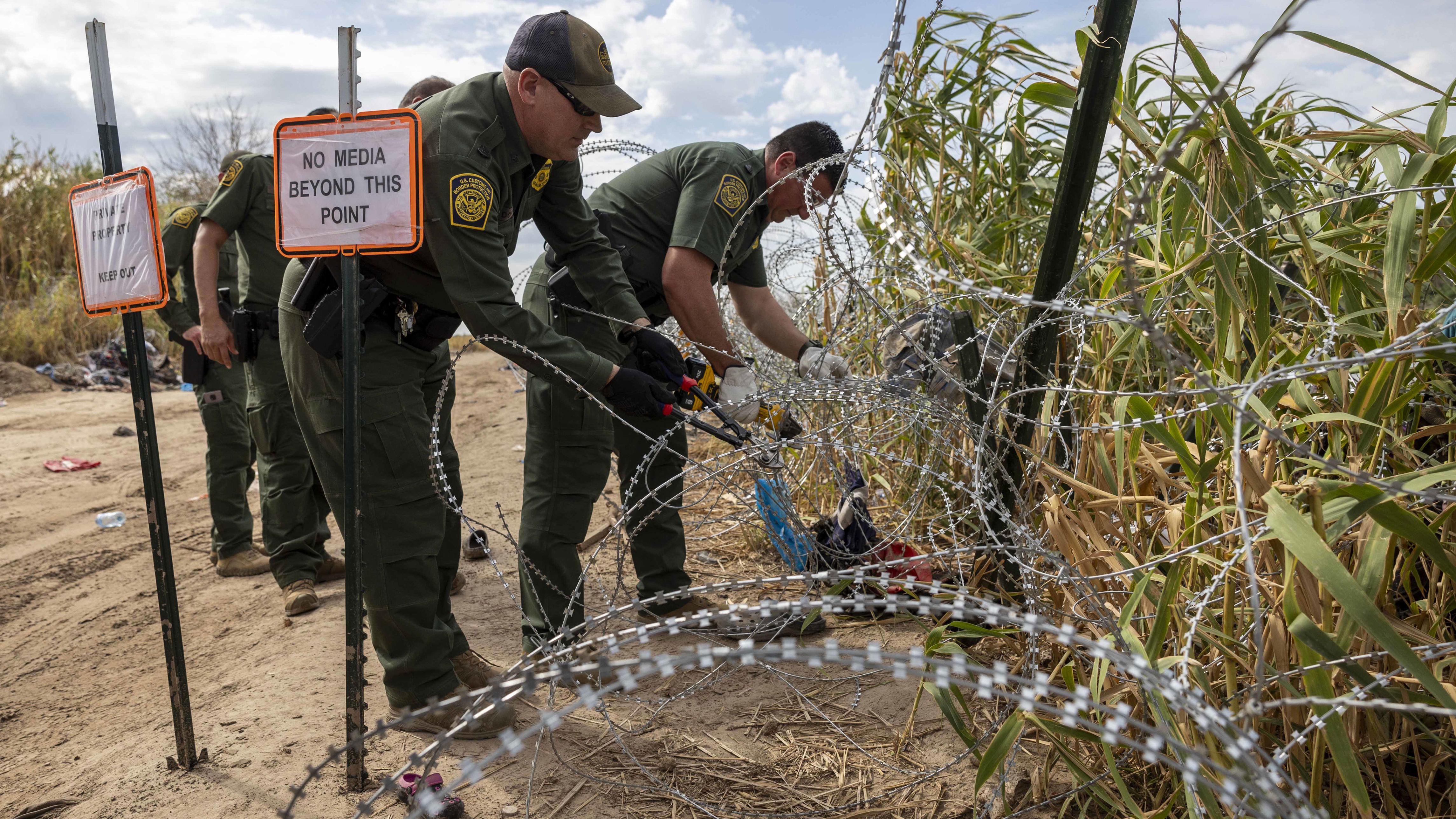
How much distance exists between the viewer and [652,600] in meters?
1.10

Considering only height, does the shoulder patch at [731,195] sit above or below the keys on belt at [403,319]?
above

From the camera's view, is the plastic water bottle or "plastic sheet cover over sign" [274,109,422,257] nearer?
"plastic sheet cover over sign" [274,109,422,257]

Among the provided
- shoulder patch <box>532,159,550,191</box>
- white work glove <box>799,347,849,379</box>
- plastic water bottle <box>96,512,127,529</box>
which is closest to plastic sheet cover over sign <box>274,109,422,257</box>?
shoulder patch <box>532,159,550,191</box>

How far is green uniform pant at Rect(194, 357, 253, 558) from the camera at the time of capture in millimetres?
3832

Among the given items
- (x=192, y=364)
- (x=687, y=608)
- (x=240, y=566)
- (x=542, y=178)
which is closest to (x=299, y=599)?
(x=240, y=566)

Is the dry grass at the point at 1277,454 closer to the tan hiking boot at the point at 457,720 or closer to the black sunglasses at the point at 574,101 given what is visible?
the black sunglasses at the point at 574,101

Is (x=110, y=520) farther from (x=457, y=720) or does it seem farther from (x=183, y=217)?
(x=457, y=720)

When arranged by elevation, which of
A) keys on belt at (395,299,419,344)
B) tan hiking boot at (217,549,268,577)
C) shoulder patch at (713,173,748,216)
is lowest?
tan hiking boot at (217,549,268,577)

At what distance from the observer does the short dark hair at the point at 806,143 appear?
301cm

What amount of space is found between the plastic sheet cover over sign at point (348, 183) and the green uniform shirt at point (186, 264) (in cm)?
213

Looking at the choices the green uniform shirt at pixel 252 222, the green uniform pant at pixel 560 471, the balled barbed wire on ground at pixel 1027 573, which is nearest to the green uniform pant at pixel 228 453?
the green uniform shirt at pixel 252 222

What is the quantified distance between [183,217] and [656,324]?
2.28m

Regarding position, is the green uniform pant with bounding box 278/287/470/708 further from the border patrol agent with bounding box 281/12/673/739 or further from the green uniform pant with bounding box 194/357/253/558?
the green uniform pant with bounding box 194/357/253/558

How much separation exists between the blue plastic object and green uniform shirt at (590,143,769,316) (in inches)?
29.7
